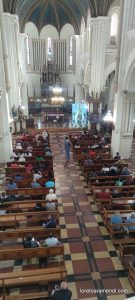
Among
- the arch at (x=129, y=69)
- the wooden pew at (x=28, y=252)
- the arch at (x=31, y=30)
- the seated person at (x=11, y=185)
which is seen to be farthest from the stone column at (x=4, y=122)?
the arch at (x=31, y=30)

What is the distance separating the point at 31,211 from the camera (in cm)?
884

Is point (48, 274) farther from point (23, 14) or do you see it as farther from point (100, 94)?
point (23, 14)

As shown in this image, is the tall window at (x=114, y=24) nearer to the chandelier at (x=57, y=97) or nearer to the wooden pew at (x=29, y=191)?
the chandelier at (x=57, y=97)

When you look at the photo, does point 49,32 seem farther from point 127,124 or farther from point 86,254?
point 86,254

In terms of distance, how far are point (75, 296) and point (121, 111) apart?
38.0 feet

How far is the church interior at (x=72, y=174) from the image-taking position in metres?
6.39

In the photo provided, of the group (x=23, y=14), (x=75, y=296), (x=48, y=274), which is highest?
(x=23, y=14)

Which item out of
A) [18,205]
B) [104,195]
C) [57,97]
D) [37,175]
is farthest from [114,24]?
[18,205]

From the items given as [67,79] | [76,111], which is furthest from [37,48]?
[76,111]

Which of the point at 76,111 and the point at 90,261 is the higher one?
the point at 76,111

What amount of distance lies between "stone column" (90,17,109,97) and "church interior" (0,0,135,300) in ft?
0.27

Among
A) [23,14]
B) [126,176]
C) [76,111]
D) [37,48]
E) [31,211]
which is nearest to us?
[31,211]

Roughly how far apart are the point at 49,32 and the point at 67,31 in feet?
7.98

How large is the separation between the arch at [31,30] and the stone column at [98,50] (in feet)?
46.5
